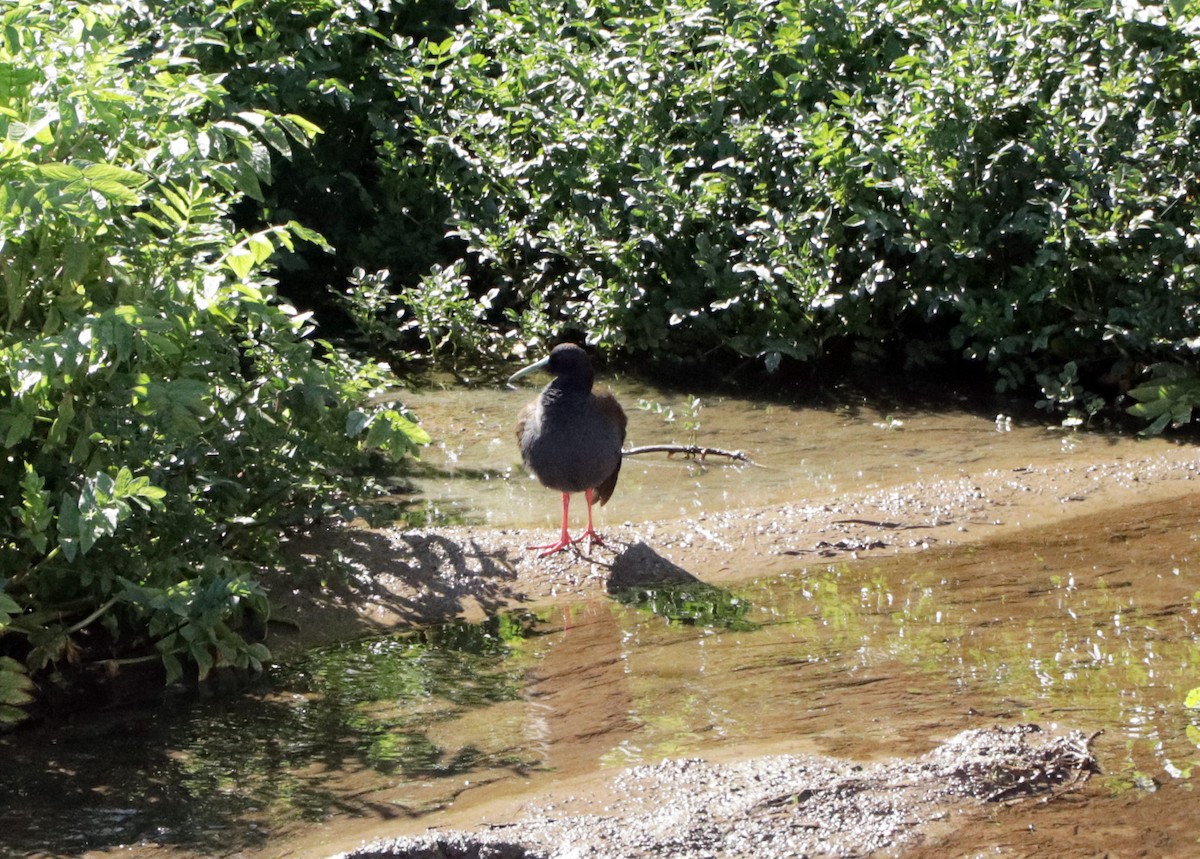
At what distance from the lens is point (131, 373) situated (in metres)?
4.91

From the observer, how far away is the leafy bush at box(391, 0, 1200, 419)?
8.84 meters

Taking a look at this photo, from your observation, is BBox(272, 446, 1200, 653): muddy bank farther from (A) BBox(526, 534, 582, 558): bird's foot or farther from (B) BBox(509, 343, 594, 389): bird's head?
(B) BBox(509, 343, 594, 389): bird's head

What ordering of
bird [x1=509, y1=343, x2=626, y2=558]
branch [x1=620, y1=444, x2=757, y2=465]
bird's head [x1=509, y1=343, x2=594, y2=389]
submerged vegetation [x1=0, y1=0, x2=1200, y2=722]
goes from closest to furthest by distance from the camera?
submerged vegetation [x1=0, y1=0, x2=1200, y2=722] → bird [x1=509, y1=343, x2=626, y2=558] → bird's head [x1=509, y1=343, x2=594, y2=389] → branch [x1=620, y1=444, x2=757, y2=465]

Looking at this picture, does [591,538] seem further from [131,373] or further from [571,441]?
[131,373]

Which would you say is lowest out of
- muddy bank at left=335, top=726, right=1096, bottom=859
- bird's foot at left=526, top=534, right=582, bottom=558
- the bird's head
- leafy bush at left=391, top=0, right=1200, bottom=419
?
muddy bank at left=335, top=726, right=1096, bottom=859

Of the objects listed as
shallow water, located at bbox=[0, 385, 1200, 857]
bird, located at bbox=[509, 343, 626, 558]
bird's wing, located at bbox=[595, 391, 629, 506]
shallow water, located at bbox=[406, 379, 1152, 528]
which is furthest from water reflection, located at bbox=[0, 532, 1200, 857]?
shallow water, located at bbox=[406, 379, 1152, 528]

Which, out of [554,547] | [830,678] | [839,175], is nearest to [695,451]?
[554,547]

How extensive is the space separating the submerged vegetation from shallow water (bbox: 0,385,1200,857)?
0.49 m

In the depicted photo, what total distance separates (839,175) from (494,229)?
2.79 metres

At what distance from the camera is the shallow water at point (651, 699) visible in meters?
4.47

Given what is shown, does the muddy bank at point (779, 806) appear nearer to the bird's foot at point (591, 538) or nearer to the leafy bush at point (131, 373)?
the leafy bush at point (131, 373)

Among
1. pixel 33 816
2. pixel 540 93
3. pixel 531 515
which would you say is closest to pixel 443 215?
pixel 540 93

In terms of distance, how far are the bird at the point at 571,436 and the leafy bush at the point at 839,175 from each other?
2.46 meters

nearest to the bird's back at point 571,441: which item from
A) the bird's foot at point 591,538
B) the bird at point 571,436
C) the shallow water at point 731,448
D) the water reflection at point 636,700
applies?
the bird at point 571,436
